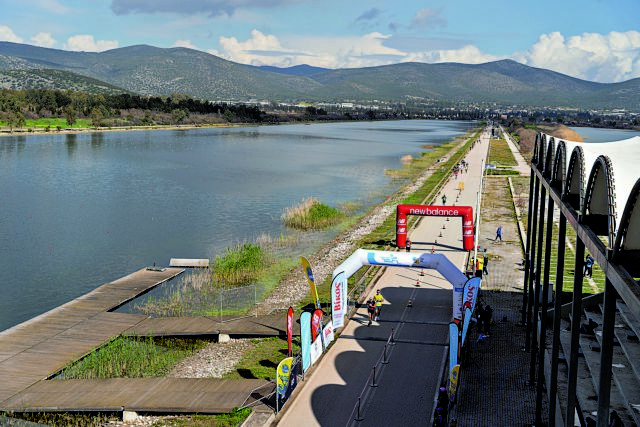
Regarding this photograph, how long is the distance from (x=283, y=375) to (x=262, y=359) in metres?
4.95

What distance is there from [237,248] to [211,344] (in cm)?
1535

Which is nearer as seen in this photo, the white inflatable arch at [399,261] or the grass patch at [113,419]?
the grass patch at [113,419]

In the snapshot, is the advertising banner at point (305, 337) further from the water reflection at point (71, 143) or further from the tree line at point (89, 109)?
the tree line at point (89, 109)

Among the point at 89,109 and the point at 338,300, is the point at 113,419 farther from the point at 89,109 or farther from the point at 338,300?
the point at 89,109

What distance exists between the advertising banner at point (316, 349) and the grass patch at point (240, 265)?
522 inches

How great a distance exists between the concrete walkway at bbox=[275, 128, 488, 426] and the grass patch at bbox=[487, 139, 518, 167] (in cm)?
6637

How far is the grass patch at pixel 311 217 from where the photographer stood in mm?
48812

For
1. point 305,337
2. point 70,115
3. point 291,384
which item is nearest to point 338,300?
point 305,337

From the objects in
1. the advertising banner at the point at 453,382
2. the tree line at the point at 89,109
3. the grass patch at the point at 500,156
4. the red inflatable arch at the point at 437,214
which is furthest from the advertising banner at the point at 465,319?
the tree line at the point at 89,109

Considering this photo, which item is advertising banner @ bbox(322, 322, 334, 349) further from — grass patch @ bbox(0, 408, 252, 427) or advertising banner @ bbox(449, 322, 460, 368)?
advertising banner @ bbox(449, 322, 460, 368)

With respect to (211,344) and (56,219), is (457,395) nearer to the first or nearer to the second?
(211,344)

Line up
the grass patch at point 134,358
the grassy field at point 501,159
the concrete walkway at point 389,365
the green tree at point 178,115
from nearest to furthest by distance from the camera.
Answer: the concrete walkway at point 389,365
the grass patch at point 134,358
the grassy field at point 501,159
the green tree at point 178,115

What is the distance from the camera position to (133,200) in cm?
5797

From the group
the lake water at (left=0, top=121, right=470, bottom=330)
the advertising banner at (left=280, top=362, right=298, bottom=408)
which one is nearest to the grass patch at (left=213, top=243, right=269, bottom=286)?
the lake water at (left=0, top=121, right=470, bottom=330)
